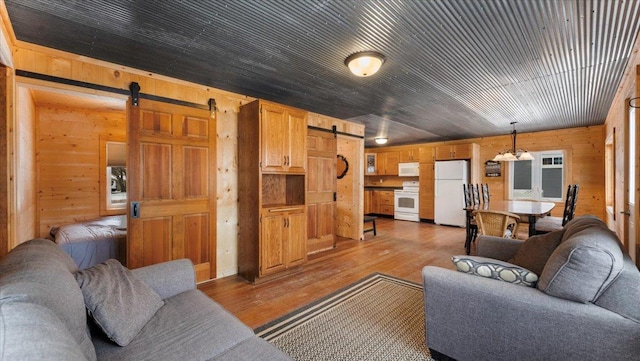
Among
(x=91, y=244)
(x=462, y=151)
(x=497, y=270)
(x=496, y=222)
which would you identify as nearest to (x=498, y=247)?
(x=497, y=270)

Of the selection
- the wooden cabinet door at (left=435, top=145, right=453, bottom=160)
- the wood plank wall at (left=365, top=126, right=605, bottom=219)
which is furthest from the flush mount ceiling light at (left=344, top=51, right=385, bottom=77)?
the wood plank wall at (left=365, top=126, right=605, bottom=219)

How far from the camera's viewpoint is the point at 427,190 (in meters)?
7.84

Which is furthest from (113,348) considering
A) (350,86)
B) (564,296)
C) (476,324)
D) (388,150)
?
(388,150)

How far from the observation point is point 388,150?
29.3ft

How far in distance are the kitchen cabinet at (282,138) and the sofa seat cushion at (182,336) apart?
1958 mm

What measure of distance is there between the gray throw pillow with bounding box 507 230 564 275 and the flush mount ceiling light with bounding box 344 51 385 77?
6.48 ft

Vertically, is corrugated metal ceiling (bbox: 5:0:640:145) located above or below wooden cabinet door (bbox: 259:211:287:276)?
above

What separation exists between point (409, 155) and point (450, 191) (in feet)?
5.68

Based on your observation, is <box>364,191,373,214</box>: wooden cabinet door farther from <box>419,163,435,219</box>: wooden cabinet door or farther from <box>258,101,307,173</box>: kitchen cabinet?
<box>258,101,307,173</box>: kitchen cabinet

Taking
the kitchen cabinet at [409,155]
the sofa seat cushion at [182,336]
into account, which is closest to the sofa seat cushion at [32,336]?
the sofa seat cushion at [182,336]

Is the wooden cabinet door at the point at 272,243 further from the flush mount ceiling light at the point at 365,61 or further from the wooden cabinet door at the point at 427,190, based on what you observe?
the wooden cabinet door at the point at 427,190

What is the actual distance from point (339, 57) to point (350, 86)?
0.84m

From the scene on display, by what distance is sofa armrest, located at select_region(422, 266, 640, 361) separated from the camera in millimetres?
1327

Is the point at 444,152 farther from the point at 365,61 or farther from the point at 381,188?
the point at 365,61
